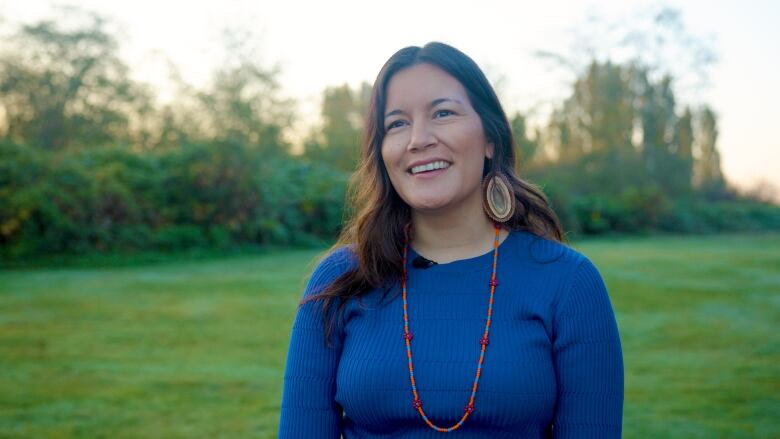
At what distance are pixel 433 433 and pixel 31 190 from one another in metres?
13.2

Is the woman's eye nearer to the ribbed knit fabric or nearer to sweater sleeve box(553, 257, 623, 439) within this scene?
the ribbed knit fabric

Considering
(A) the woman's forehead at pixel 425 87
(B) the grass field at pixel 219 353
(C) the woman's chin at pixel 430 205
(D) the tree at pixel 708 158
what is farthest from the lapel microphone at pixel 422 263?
(D) the tree at pixel 708 158

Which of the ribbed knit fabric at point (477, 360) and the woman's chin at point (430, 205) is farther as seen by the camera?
the woman's chin at point (430, 205)

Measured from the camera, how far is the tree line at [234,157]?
47.5 feet

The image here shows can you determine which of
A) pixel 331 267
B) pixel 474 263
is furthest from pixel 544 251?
pixel 331 267

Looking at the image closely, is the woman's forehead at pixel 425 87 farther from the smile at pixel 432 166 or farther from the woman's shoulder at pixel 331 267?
the woman's shoulder at pixel 331 267

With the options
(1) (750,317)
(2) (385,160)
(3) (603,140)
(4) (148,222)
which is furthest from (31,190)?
(3) (603,140)

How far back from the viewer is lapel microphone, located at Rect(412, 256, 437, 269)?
2.07 m

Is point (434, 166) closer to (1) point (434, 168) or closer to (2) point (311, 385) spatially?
(1) point (434, 168)

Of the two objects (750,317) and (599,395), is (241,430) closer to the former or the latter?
(599,395)

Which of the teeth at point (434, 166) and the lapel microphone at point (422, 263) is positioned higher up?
the teeth at point (434, 166)

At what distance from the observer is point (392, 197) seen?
226 cm

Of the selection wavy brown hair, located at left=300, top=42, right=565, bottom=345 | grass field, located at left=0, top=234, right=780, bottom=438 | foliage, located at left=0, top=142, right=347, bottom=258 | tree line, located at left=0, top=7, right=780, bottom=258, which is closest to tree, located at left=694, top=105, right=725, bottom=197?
tree line, located at left=0, top=7, right=780, bottom=258

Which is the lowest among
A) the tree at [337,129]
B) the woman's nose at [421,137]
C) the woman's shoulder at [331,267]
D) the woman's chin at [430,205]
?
the woman's shoulder at [331,267]
